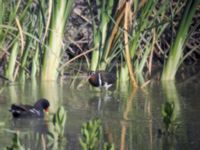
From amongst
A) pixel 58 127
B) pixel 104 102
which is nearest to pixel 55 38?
pixel 104 102

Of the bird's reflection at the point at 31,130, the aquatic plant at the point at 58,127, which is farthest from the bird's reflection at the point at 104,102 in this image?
the aquatic plant at the point at 58,127

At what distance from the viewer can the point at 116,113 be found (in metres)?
7.47

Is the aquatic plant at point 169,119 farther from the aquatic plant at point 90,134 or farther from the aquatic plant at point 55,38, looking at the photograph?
the aquatic plant at point 55,38

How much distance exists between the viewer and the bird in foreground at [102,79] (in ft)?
30.4

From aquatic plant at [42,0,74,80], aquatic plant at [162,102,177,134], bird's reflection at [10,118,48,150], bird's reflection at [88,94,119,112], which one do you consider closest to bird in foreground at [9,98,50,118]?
bird's reflection at [10,118,48,150]

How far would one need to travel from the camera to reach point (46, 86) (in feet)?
31.9

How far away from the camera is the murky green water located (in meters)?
6.00

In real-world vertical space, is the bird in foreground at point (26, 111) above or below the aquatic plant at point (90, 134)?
above

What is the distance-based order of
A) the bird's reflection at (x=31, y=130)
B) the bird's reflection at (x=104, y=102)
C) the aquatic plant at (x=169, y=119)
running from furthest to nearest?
the bird's reflection at (x=104, y=102) → the aquatic plant at (x=169, y=119) → the bird's reflection at (x=31, y=130)

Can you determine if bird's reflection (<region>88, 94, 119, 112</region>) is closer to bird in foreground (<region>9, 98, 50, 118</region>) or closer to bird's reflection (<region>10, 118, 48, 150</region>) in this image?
bird in foreground (<region>9, 98, 50, 118</region>)

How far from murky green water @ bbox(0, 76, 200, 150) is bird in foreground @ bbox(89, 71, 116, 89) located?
12cm

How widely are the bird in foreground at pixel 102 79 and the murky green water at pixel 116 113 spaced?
119mm

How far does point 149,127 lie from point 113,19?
10.2 ft

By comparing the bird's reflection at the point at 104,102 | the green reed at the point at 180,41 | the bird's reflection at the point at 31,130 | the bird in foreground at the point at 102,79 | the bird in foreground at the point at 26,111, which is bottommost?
the bird's reflection at the point at 31,130
